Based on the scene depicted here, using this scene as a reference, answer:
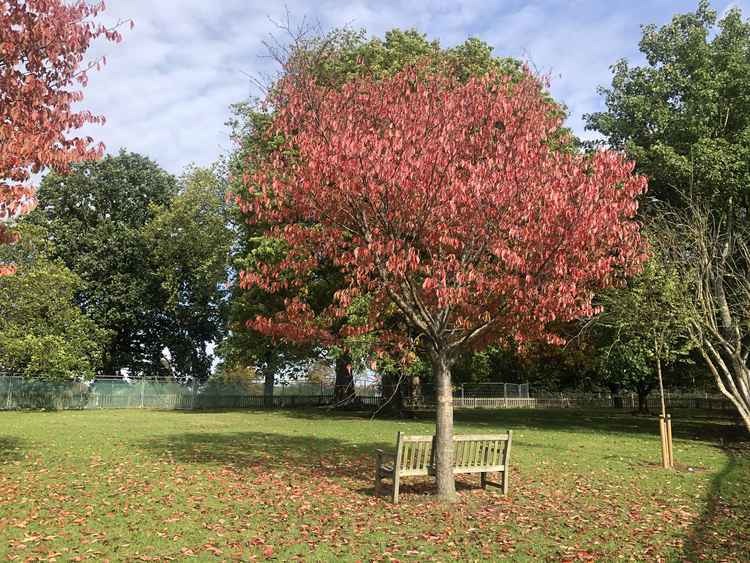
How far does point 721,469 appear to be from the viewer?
475 inches

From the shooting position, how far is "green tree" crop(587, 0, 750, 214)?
17719 millimetres

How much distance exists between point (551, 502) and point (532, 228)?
12.9 feet

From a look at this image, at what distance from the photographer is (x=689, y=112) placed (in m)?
18.8

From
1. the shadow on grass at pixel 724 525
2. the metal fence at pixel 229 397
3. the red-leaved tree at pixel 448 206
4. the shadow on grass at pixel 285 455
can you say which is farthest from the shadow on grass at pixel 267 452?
the metal fence at pixel 229 397

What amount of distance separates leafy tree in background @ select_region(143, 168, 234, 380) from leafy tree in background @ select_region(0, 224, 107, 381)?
689cm

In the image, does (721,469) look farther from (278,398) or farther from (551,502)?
(278,398)

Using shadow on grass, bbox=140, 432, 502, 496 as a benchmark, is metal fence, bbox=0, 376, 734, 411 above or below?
above

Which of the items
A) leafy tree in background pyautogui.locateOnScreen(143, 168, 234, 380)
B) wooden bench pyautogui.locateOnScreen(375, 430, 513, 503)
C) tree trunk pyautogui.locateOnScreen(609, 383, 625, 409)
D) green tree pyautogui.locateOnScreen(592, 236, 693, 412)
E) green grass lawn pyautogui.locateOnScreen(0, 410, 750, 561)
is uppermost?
leafy tree in background pyautogui.locateOnScreen(143, 168, 234, 380)

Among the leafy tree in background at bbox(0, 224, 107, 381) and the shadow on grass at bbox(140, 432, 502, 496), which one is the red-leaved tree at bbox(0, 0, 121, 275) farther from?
the leafy tree in background at bbox(0, 224, 107, 381)

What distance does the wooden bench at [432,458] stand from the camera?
8358 millimetres

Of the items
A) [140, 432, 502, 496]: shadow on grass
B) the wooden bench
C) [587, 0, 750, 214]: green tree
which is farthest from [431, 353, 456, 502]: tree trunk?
[587, 0, 750, 214]: green tree

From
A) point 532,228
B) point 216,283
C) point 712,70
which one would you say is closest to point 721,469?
point 532,228

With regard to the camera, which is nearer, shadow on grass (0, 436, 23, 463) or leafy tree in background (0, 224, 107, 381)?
shadow on grass (0, 436, 23, 463)

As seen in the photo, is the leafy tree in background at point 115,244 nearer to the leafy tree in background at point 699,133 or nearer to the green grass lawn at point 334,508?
the green grass lawn at point 334,508
